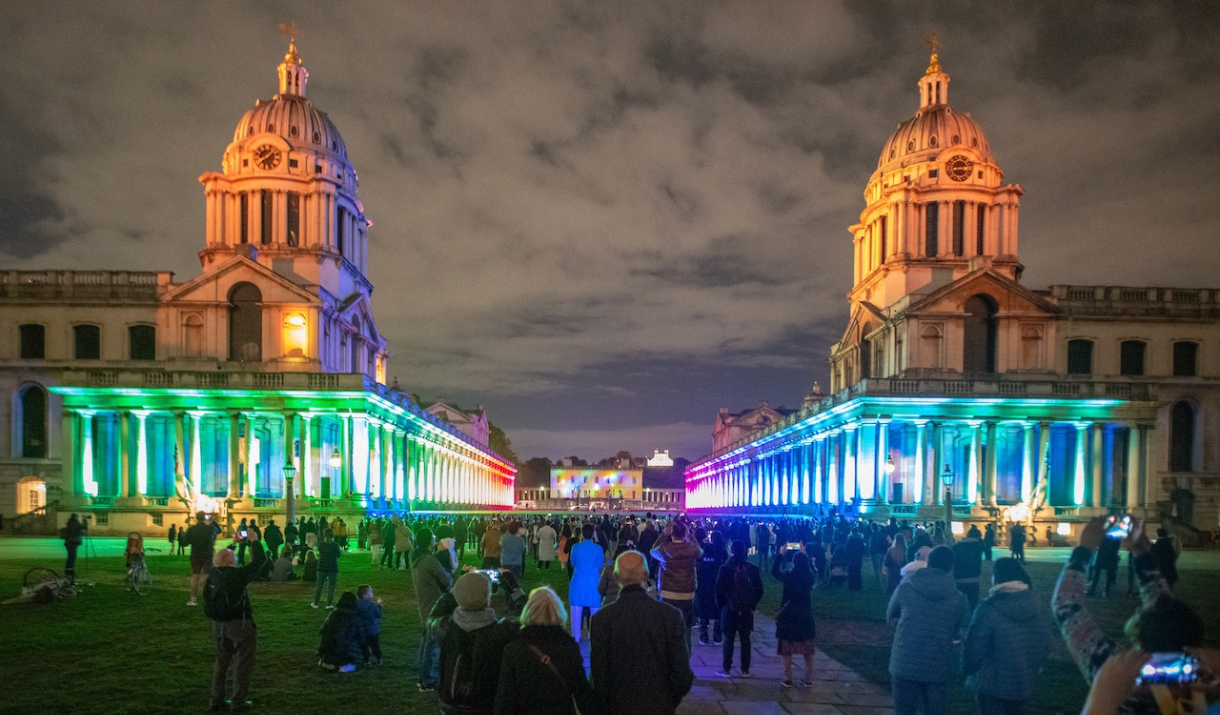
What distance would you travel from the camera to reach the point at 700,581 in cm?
1458

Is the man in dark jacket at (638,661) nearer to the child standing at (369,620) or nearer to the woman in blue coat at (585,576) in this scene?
the woman in blue coat at (585,576)

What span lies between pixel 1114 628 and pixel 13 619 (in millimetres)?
19659

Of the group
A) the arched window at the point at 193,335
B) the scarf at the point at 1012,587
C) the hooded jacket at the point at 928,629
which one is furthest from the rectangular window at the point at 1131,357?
the scarf at the point at 1012,587

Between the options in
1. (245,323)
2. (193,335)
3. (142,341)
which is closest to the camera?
(245,323)

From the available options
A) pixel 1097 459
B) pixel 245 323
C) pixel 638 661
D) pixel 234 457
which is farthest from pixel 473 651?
pixel 245 323

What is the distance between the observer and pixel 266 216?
62.2m

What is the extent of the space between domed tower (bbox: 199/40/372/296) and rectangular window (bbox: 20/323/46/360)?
435 inches

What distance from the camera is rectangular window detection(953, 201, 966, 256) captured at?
208 ft

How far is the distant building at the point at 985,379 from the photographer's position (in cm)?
5059

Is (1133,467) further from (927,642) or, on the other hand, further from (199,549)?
(927,642)

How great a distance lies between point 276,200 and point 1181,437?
61989 millimetres

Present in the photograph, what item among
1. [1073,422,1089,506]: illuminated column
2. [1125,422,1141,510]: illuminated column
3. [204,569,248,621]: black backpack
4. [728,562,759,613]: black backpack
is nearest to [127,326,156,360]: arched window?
[204,569,248,621]: black backpack

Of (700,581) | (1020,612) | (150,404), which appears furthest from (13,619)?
(150,404)

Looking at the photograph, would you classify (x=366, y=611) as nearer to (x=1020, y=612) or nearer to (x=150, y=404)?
(x=1020, y=612)
